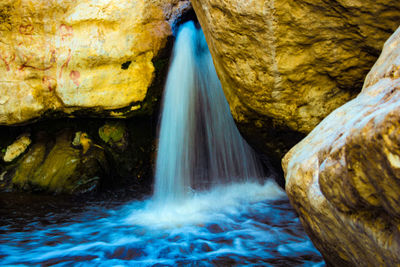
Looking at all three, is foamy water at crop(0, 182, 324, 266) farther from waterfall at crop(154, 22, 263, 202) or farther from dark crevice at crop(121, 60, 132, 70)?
dark crevice at crop(121, 60, 132, 70)

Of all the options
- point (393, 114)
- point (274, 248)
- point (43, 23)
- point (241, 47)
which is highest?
point (43, 23)

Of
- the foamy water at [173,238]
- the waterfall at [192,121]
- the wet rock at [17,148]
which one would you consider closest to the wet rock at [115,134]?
the waterfall at [192,121]

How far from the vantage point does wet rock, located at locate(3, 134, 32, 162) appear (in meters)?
5.93

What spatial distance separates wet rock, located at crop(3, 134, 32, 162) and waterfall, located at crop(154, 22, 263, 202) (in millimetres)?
2609

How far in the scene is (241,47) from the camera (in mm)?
3566

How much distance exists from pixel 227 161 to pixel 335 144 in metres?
4.40

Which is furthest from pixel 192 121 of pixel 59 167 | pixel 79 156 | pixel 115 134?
pixel 59 167

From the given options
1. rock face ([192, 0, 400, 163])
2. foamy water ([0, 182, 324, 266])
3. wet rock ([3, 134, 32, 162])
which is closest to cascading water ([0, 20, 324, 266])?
foamy water ([0, 182, 324, 266])

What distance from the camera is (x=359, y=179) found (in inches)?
48.9

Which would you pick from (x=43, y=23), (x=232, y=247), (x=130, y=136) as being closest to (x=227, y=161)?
(x=130, y=136)

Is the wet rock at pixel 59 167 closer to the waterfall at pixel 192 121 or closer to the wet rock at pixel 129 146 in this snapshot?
the wet rock at pixel 129 146

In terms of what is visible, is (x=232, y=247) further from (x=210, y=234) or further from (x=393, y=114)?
(x=393, y=114)

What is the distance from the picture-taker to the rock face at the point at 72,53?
5.15 meters

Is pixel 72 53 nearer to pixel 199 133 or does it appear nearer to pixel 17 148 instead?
pixel 17 148
